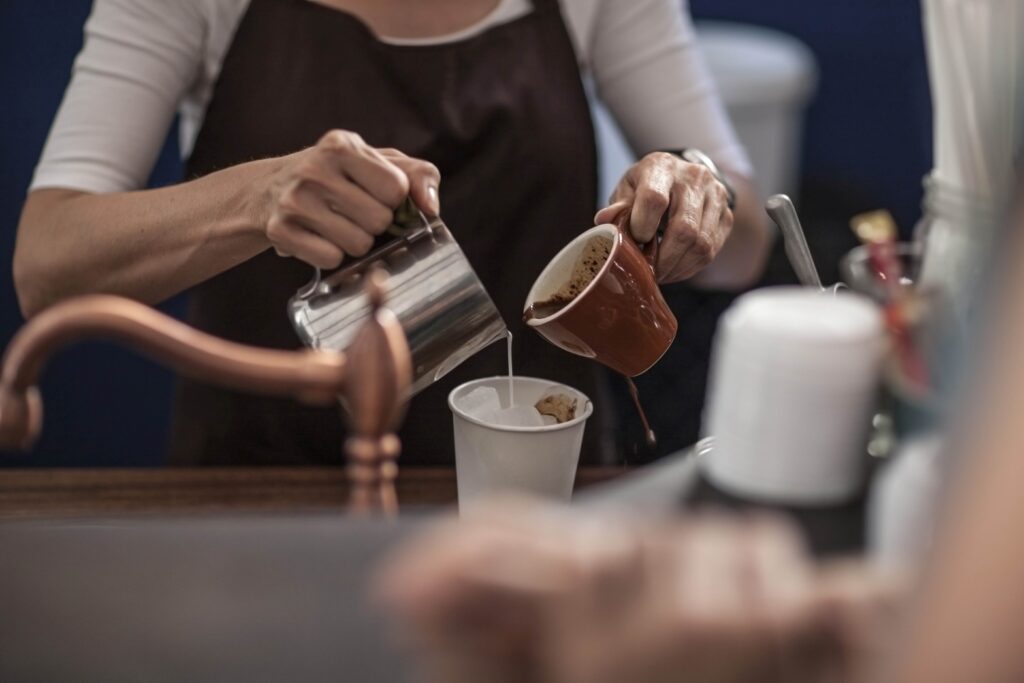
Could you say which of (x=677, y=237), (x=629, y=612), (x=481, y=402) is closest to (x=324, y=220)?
(x=481, y=402)

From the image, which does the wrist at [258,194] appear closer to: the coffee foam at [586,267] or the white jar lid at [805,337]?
the coffee foam at [586,267]

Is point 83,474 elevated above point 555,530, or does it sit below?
below

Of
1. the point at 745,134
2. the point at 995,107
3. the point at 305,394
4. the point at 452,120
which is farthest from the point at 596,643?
the point at 745,134

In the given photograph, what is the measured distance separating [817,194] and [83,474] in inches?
97.9

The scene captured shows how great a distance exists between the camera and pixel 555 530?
1.39ft

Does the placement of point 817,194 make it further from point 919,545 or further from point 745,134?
point 919,545

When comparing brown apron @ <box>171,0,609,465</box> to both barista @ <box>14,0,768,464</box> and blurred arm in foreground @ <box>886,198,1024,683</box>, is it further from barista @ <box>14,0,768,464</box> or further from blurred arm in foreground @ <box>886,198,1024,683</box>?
blurred arm in foreground @ <box>886,198,1024,683</box>

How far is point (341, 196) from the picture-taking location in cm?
86

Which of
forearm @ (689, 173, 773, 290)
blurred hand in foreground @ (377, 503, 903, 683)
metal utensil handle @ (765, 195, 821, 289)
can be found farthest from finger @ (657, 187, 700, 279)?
blurred hand in foreground @ (377, 503, 903, 683)

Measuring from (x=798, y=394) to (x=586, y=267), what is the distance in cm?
51

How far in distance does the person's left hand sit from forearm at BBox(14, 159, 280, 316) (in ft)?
1.06

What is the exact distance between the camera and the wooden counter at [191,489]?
0.83m

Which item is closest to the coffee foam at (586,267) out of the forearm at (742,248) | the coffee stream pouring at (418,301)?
the coffee stream pouring at (418,301)

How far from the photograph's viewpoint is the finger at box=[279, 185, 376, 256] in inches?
34.0
